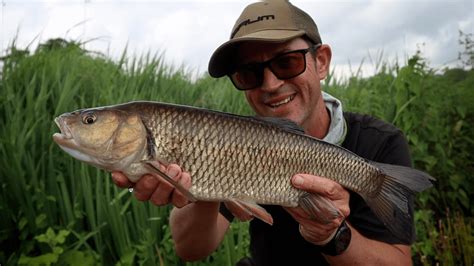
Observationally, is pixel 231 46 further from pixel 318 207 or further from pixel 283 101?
pixel 318 207

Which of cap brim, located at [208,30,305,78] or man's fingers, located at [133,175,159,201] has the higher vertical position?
cap brim, located at [208,30,305,78]

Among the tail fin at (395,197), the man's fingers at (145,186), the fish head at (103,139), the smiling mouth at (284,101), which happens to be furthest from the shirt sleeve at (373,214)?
the fish head at (103,139)

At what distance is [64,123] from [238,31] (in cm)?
107

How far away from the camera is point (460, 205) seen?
168 inches

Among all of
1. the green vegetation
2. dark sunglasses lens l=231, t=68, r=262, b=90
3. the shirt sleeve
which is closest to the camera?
the shirt sleeve

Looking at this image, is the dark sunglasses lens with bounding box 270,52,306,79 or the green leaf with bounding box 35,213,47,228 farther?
the green leaf with bounding box 35,213,47,228

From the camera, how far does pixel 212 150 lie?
66.1 inches

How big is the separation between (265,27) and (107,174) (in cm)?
131

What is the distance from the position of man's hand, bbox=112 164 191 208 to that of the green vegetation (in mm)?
740

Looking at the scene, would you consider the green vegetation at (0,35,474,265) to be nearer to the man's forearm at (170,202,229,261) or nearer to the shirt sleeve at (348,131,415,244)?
the man's forearm at (170,202,229,261)

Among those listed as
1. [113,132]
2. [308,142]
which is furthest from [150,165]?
[308,142]

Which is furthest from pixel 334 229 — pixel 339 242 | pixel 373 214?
pixel 373 214

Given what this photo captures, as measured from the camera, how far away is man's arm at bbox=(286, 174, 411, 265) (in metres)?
1.78

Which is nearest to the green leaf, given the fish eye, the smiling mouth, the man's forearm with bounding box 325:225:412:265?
the fish eye
